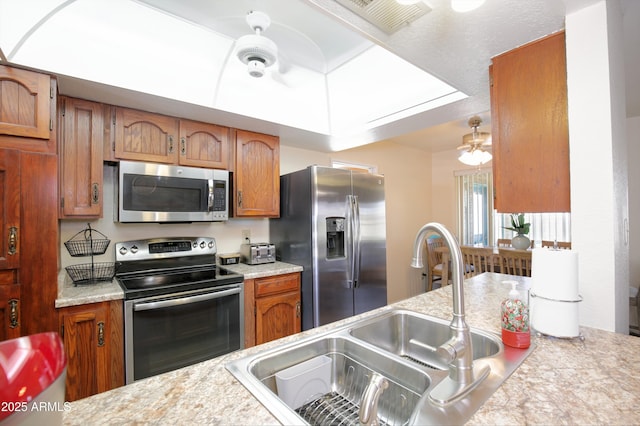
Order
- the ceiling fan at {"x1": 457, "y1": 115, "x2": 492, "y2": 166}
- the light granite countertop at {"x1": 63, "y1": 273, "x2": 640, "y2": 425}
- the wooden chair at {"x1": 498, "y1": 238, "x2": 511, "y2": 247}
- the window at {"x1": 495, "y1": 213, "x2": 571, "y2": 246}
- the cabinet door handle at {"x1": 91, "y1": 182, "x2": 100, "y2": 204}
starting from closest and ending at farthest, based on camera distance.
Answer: the light granite countertop at {"x1": 63, "y1": 273, "x2": 640, "y2": 425} < the cabinet door handle at {"x1": 91, "y1": 182, "x2": 100, "y2": 204} < the ceiling fan at {"x1": 457, "y1": 115, "x2": 492, "y2": 166} < the window at {"x1": 495, "y1": 213, "x2": 571, "y2": 246} < the wooden chair at {"x1": 498, "y1": 238, "x2": 511, "y2": 247}

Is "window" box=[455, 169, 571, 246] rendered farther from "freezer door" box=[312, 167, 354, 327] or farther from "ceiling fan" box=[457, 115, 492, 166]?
"freezer door" box=[312, 167, 354, 327]

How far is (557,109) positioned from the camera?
3.98 feet

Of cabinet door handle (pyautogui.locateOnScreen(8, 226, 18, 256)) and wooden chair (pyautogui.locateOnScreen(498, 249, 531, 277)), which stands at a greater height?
cabinet door handle (pyautogui.locateOnScreen(8, 226, 18, 256))

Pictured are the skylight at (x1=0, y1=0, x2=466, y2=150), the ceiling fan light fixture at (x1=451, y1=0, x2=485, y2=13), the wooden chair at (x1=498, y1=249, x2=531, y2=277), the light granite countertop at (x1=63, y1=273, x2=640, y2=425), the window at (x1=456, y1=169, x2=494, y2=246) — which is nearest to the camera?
the light granite countertop at (x1=63, y1=273, x2=640, y2=425)

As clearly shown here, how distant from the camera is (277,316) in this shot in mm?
2385

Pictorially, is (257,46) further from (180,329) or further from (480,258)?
(480,258)

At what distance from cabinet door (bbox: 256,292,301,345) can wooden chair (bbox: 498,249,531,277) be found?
2.28 m

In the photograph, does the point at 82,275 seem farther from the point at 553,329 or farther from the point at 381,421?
the point at 553,329

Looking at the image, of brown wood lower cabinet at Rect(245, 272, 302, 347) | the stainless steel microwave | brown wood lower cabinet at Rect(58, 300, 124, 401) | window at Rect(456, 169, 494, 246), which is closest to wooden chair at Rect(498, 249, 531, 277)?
window at Rect(456, 169, 494, 246)

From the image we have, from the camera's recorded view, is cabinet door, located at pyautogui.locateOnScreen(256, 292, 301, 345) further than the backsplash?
Yes

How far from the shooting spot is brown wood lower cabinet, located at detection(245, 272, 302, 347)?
2.23 meters

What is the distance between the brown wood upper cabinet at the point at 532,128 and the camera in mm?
1210

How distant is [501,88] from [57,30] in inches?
93.1

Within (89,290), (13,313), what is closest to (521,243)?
(89,290)
